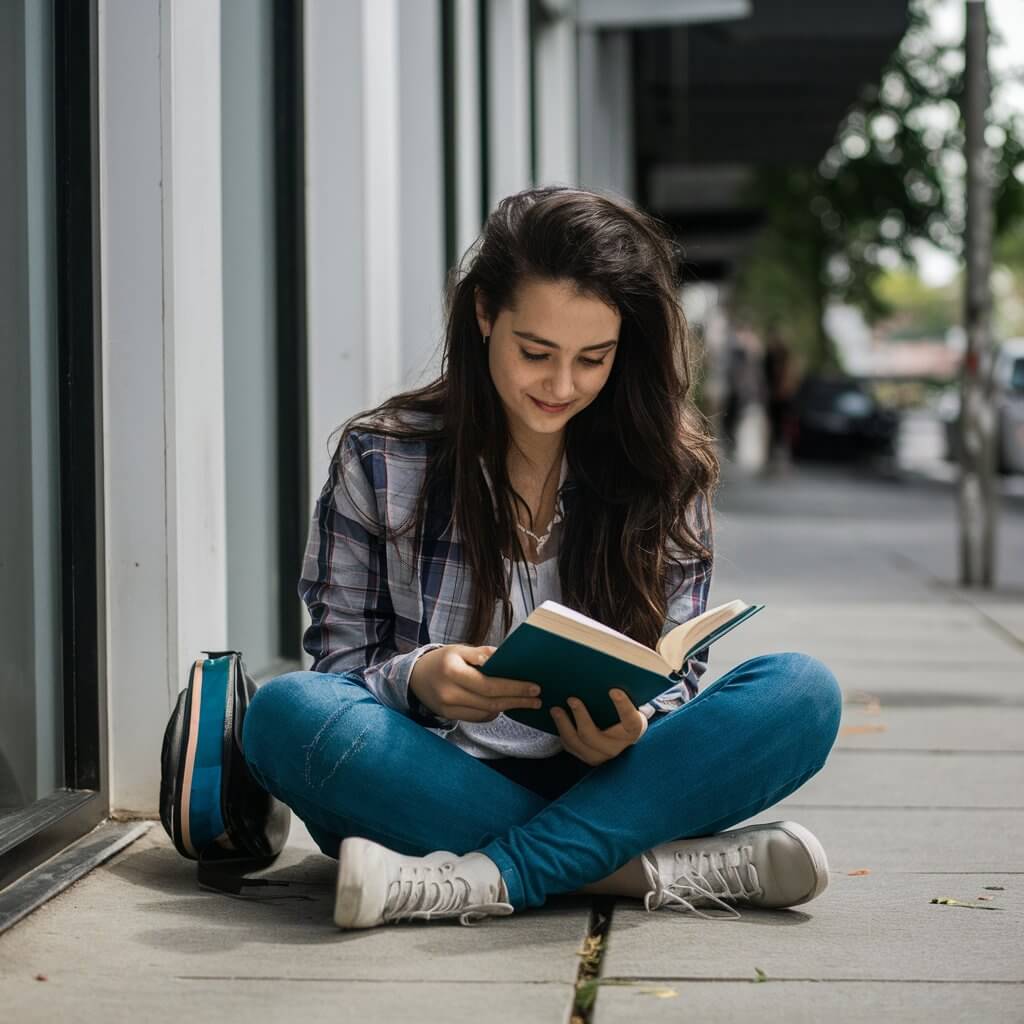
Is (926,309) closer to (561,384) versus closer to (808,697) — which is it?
(808,697)

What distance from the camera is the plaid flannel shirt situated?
334 centimetres

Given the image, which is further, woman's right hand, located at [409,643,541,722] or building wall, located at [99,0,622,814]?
building wall, located at [99,0,622,814]

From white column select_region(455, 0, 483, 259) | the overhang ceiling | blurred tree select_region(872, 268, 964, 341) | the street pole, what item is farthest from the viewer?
blurred tree select_region(872, 268, 964, 341)

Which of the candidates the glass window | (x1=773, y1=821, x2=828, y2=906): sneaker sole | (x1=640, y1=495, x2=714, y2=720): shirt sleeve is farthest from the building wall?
(x1=773, y1=821, x2=828, y2=906): sneaker sole

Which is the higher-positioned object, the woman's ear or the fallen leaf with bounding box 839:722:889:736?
the woman's ear

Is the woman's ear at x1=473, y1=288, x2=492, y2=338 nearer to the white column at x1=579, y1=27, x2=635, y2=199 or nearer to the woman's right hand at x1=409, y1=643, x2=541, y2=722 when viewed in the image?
the woman's right hand at x1=409, y1=643, x2=541, y2=722

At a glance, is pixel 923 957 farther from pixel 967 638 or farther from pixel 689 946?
pixel 967 638

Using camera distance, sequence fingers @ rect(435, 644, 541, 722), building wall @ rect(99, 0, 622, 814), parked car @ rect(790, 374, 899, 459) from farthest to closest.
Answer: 1. parked car @ rect(790, 374, 899, 459)
2. building wall @ rect(99, 0, 622, 814)
3. fingers @ rect(435, 644, 541, 722)

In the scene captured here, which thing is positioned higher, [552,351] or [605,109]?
[605,109]

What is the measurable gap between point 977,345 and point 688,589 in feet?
22.4

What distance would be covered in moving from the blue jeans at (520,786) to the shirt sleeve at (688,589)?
0.51 ft

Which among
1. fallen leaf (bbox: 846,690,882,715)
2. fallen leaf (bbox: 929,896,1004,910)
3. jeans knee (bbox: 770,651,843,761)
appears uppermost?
jeans knee (bbox: 770,651,843,761)

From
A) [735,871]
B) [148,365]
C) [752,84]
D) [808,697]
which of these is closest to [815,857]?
[735,871]

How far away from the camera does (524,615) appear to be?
3.41m
